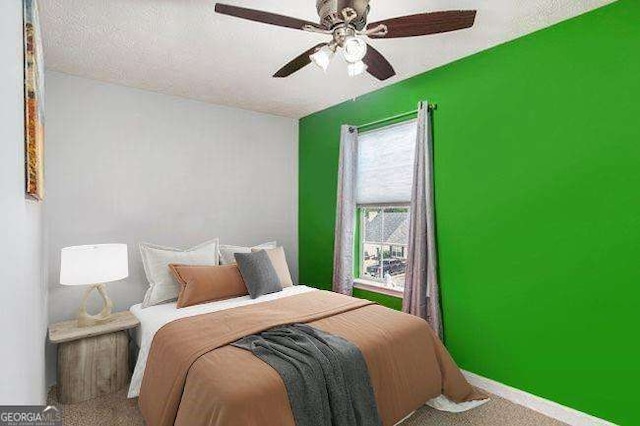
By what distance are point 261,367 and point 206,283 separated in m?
1.39

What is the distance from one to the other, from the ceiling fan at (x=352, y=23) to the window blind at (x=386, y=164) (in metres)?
1.46

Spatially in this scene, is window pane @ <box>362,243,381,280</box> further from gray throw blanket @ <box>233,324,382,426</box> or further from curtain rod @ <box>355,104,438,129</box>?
gray throw blanket @ <box>233,324,382,426</box>

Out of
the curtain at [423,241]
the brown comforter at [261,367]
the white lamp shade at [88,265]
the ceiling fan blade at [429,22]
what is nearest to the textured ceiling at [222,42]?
the ceiling fan blade at [429,22]

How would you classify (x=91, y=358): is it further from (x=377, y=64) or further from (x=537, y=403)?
(x=537, y=403)

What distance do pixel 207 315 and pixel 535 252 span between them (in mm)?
2368

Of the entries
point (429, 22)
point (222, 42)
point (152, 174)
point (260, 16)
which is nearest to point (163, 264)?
point (152, 174)

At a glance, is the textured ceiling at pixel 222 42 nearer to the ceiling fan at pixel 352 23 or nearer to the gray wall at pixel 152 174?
the gray wall at pixel 152 174

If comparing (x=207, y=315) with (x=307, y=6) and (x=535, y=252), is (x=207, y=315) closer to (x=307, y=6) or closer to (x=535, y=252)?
(x=307, y=6)

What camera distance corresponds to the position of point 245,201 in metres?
4.05

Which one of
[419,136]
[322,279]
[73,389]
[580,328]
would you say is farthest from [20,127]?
[322,279]

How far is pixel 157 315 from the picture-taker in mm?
2635

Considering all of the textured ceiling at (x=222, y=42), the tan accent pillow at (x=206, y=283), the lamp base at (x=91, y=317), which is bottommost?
the lamp base at (x=91, y=317)

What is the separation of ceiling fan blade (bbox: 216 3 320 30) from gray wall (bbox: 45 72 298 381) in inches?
64.5

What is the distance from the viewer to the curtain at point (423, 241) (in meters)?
2.90
